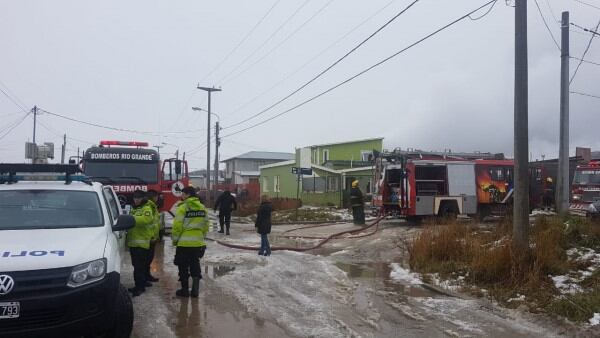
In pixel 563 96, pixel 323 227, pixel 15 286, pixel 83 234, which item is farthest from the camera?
pixel 323 227

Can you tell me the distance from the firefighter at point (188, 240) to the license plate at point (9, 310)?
334 centimetres

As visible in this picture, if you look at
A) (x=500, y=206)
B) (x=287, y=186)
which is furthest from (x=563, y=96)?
(x=287, y=186)

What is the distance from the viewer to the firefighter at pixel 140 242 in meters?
8.14

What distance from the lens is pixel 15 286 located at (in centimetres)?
468

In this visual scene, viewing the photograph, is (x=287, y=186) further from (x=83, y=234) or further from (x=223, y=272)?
(x=83, y=234)

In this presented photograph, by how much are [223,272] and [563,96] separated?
455 inches

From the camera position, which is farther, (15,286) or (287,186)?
(287,186)

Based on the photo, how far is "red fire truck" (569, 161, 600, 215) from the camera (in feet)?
68.0

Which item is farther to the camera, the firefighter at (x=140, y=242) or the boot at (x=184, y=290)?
the firefighter at (x=140, y=242)

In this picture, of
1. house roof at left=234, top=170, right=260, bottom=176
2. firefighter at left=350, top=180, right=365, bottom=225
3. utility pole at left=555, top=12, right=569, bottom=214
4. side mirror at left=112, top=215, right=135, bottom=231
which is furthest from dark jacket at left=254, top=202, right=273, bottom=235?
house roof at left=234, top=170, right=260, bottom=176

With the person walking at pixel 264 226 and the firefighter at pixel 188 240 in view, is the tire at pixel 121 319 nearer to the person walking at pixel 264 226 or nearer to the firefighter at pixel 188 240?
the firefighter at pixel 188 240

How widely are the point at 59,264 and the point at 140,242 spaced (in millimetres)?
3355

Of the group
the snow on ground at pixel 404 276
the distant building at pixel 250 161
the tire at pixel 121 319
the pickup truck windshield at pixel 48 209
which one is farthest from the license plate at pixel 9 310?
the distant building at pixel 250 161

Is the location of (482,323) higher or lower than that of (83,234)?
lower
